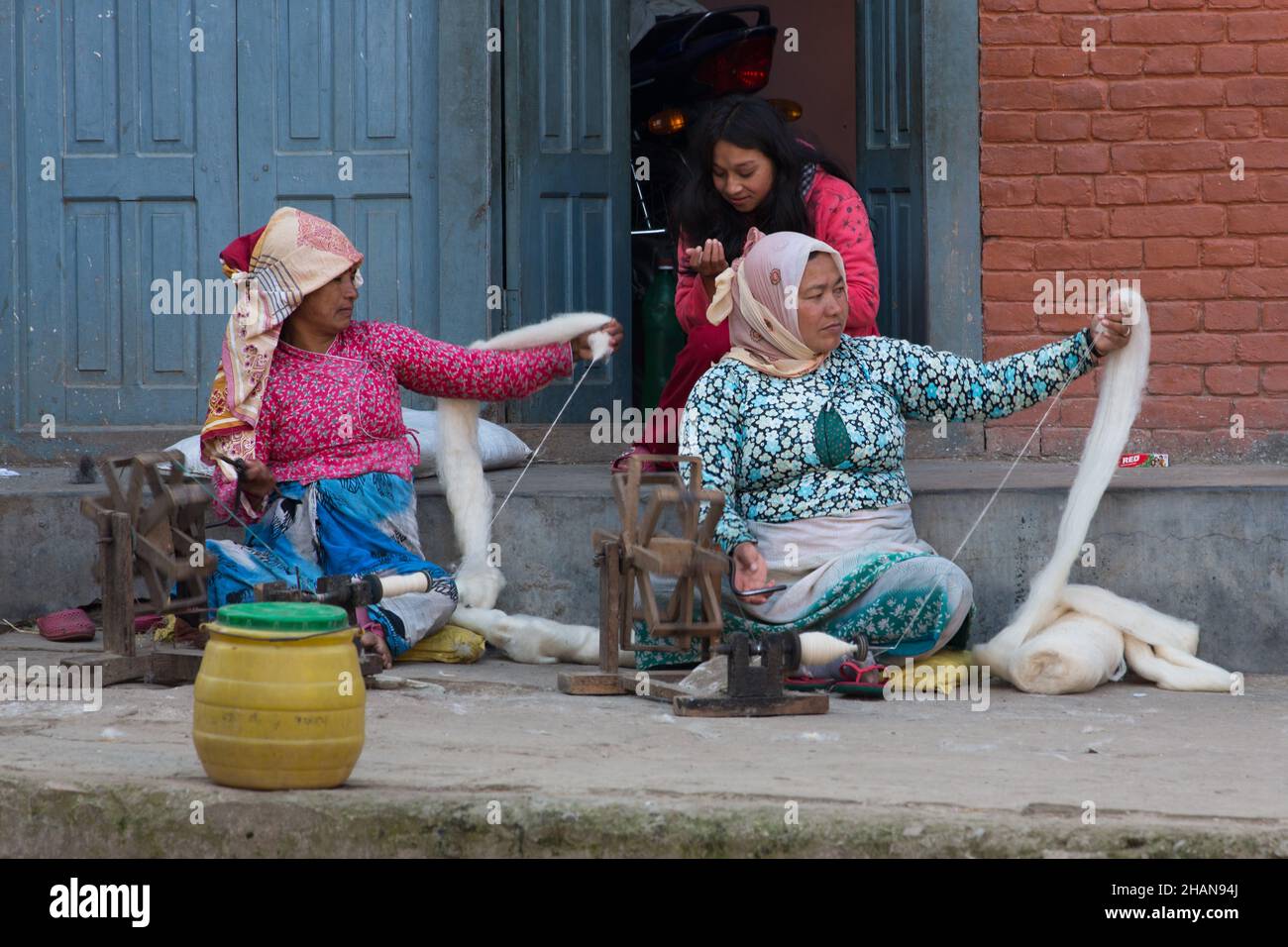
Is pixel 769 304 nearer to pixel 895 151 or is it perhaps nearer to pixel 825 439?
pixel 825 439

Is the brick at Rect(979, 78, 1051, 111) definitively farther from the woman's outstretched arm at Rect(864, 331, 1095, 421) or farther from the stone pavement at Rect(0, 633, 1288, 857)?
the stone pavement at Rect(0, 633, 1288, 857)

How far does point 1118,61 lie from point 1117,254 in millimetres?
679

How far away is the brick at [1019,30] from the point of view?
21.3ft

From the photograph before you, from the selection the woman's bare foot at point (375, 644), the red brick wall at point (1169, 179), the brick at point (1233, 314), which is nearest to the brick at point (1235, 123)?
the red brick wall at point (1169, 179)

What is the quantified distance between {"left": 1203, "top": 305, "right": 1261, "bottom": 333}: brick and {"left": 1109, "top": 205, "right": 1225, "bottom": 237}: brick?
0.25 meters

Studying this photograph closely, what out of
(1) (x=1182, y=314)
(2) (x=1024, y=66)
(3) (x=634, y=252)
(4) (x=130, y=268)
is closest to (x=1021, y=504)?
(1) (x=1182, y=314)

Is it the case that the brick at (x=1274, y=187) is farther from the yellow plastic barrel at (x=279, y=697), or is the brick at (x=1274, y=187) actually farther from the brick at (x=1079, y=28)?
the yellow plastic barrel at (x=279, y=697)

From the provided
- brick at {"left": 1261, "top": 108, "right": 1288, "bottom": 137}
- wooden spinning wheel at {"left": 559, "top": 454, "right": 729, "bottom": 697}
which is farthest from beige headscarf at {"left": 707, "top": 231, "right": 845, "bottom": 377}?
brick at {"left": 1261, "top": 108, "right": 1288, "bottom": 137}

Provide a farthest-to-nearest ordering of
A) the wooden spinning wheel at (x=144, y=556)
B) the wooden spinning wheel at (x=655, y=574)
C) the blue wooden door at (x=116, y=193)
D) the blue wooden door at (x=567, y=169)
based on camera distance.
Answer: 1. the blue wooden door at (x=567, y=169)
2. the blue wooden door at (x=116, y=193)
3. the wooden spinning wheel at (x=144, y=556)
4. the wooden spinning wheel at (x=655, y=574)

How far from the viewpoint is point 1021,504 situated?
5.55 meters

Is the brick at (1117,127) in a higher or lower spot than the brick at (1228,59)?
lower

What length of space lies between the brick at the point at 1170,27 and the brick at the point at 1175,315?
0.92 meters

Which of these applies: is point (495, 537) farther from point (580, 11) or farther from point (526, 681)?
point (580, 11)

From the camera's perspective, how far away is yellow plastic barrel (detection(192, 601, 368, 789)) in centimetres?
346
